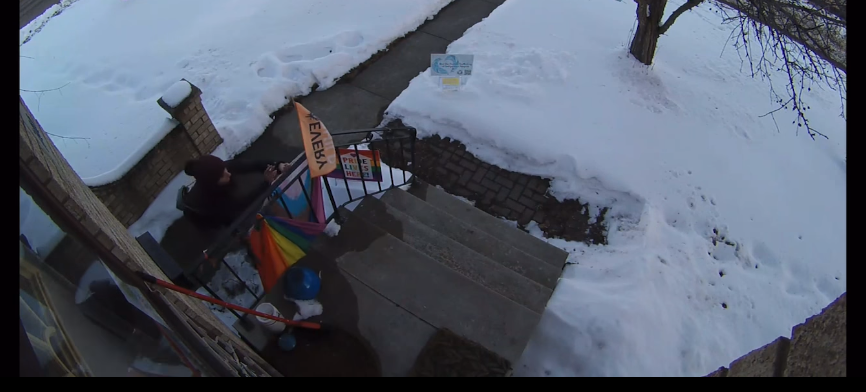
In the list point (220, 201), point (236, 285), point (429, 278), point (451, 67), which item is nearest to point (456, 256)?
point (429, 278)

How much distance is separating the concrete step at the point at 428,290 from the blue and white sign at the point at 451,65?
3.51m

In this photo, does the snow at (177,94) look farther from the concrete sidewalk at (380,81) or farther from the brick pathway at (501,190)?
the brick pathway at (501,190)

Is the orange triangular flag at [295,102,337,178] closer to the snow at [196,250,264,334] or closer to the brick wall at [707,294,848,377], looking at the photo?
the snow at [196,250,264,334]

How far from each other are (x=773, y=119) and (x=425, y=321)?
7.38 metres

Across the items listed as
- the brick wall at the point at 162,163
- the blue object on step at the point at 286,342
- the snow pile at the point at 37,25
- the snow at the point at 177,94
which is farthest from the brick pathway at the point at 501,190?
the snow pile at the point at 37,25

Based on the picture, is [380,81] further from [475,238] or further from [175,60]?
[475,238]

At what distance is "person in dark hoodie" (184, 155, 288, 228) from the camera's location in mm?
4391

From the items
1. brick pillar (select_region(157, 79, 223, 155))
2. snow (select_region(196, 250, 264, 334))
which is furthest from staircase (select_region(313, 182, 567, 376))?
brick pillar (select_region(157, 79, 223, 155))

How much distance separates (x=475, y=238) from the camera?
4934 millimetres

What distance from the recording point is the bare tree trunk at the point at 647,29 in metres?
7.44

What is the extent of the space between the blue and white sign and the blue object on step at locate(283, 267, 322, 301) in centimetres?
431
